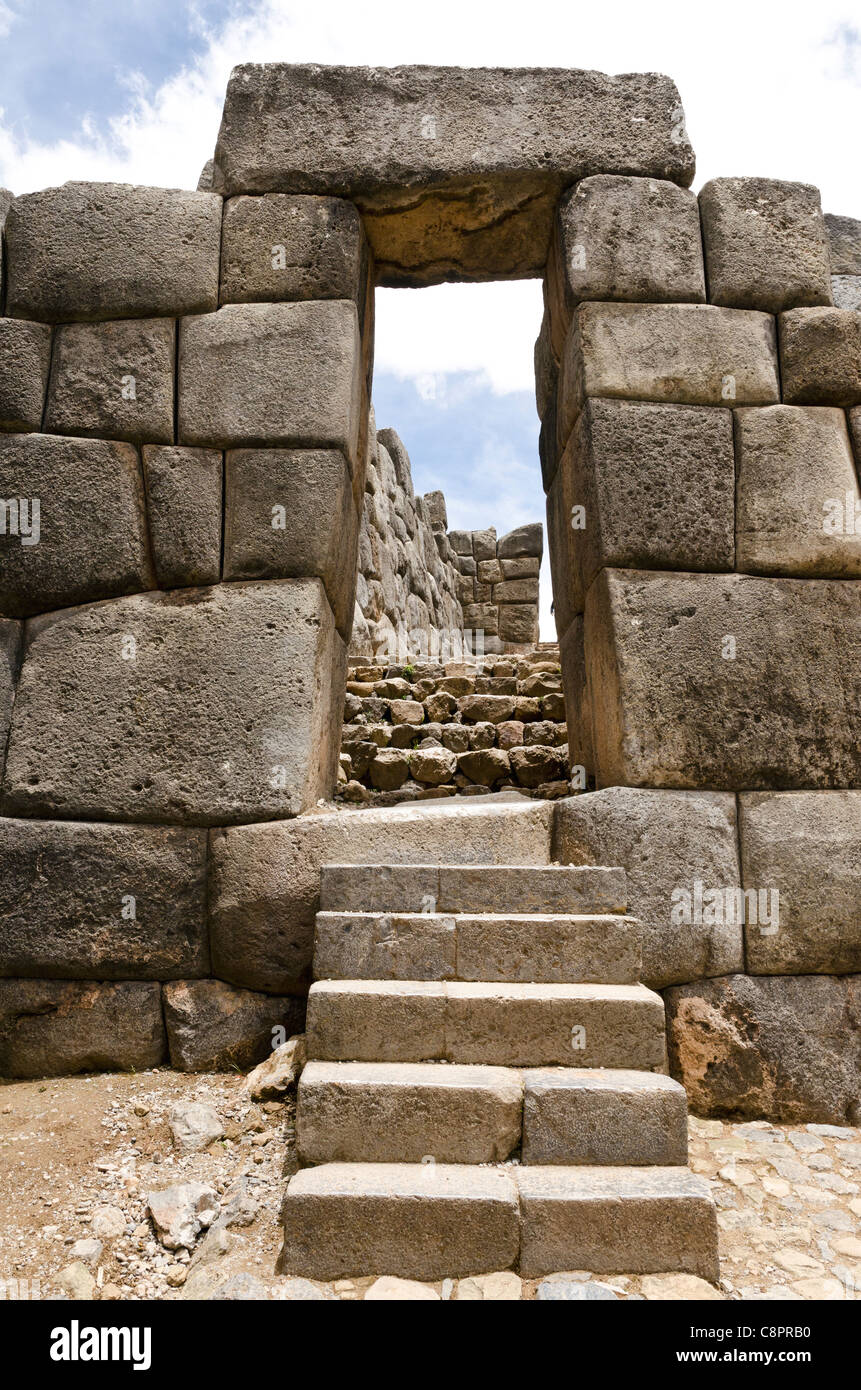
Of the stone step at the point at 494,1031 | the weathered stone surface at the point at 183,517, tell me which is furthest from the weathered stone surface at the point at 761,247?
the stone step at the point at 494,1031

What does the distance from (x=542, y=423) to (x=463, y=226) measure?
104 centimetres

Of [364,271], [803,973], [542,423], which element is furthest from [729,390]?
[803,973]

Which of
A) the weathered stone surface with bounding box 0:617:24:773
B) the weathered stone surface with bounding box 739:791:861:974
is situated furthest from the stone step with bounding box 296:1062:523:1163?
the weathered stone surface with bounding box 0:617:24:773

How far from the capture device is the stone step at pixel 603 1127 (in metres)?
2.27

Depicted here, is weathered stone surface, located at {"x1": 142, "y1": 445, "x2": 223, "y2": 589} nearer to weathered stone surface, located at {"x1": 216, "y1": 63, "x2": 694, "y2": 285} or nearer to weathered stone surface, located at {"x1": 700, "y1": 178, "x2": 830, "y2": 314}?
weathered stone surface, located at {"x1": 216, "y1": 63, "x2": 694, "y2": 285}

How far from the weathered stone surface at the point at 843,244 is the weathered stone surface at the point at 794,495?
0.83 meters

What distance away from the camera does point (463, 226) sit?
3922 millimetres

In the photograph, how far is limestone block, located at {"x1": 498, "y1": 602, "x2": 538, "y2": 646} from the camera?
14.9 metres

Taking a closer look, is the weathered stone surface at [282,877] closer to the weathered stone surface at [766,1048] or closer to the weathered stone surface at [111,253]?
the weathered stone surface at [766,1048]

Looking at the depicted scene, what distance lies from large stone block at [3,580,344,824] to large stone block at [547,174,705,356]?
5.80 ft

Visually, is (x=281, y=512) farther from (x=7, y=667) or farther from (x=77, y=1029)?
(x=77, y=1029)

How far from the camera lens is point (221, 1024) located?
10.2 feet

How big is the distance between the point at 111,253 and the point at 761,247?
8.87ft

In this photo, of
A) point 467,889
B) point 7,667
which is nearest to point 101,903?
point 7,667
